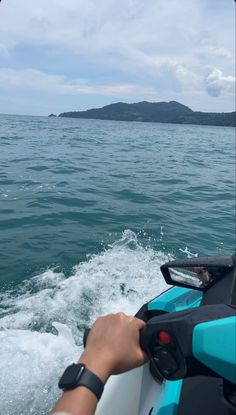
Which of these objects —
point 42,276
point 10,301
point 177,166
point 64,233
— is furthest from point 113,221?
point 177,166

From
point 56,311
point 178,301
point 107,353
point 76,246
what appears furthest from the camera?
point 76,246

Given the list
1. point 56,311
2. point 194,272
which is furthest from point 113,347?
point 56,311

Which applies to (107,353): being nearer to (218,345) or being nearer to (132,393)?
(218,345)

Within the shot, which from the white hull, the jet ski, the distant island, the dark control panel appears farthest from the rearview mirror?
the distant island

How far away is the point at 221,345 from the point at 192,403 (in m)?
0.69

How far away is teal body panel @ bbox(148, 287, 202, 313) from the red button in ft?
3.17

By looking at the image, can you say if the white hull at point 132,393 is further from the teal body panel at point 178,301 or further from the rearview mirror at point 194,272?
the rearview mirror at point 194,272

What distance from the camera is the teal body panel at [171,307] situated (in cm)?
183

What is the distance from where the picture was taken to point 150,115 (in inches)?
4729

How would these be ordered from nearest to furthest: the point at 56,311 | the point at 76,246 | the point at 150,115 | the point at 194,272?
the point at 194,272
the point at 56,311
the point at 76,246
the point at 150,115

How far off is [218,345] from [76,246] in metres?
5.45

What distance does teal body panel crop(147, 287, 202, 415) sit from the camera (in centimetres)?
183

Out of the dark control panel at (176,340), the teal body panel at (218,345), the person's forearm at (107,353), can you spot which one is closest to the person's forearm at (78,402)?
the person's forearm at (107,353)

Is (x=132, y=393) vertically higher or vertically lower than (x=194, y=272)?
lower
